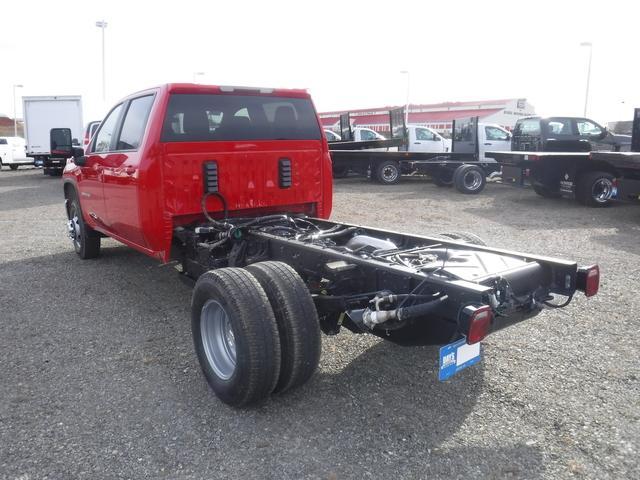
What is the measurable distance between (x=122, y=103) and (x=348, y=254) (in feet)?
10.8

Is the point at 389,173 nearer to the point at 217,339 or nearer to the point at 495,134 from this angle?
the point at 495,134

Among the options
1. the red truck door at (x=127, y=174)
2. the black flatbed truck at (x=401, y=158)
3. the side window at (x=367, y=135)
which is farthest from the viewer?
the side window at (x=367, y=135)

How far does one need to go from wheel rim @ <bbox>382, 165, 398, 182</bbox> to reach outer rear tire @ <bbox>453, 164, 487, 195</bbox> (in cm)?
314

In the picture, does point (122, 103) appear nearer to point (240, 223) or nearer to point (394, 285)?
point (240, 223)

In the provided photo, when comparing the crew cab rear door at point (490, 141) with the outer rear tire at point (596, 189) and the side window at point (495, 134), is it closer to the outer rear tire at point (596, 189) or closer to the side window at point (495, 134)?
the side window at point (495, 134)

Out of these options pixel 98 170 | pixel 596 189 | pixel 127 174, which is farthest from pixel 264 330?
pixel 596 189

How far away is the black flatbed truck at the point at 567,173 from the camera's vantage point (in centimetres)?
1141

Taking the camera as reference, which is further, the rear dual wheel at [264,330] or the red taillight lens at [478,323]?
the rear dual wheel at [264,330]

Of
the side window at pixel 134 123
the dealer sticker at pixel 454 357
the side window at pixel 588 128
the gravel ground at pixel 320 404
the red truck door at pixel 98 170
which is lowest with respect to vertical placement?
the gravel ground at pixel 320 404

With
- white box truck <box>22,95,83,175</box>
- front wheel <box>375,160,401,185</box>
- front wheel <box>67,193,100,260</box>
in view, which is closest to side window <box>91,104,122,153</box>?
front wheel <box>67,193,100,260</box>

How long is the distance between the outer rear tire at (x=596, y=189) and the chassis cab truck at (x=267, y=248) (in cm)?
807

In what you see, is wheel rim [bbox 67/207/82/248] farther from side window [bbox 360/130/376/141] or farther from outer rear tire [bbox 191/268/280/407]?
side window [bbox 360/130/376/141]

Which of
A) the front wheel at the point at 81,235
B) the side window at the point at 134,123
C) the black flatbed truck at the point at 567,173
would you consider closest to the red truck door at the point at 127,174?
the side window at the point at 134,123

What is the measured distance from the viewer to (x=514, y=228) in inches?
364
